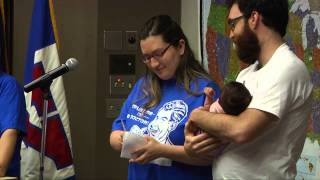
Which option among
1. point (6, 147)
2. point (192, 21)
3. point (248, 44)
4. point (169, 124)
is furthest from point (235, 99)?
point (192, 21)

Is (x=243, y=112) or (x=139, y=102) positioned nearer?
(x=243, y=112)

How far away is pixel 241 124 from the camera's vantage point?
4.34ft

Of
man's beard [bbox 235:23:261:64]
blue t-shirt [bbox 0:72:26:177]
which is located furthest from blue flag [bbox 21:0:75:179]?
man's beard [bbox 235:23:261:64]

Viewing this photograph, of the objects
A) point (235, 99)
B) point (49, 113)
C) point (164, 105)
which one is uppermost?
A: point (235, 99)

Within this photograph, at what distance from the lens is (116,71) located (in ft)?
10.6

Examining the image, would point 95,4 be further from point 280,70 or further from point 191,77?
point 280,70

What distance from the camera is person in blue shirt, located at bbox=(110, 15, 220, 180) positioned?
1722 millimetres

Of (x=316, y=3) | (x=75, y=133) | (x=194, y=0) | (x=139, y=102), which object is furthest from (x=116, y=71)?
(x=316, y=3)

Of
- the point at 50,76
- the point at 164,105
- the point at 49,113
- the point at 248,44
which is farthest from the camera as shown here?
the point at 49,113

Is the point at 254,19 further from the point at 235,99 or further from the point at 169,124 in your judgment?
the point at 169,124

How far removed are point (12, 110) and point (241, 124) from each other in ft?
4.12

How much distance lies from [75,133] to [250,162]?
215 cm

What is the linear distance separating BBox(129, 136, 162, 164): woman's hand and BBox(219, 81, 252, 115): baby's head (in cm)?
38

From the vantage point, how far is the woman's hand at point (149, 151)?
5.47 ft
